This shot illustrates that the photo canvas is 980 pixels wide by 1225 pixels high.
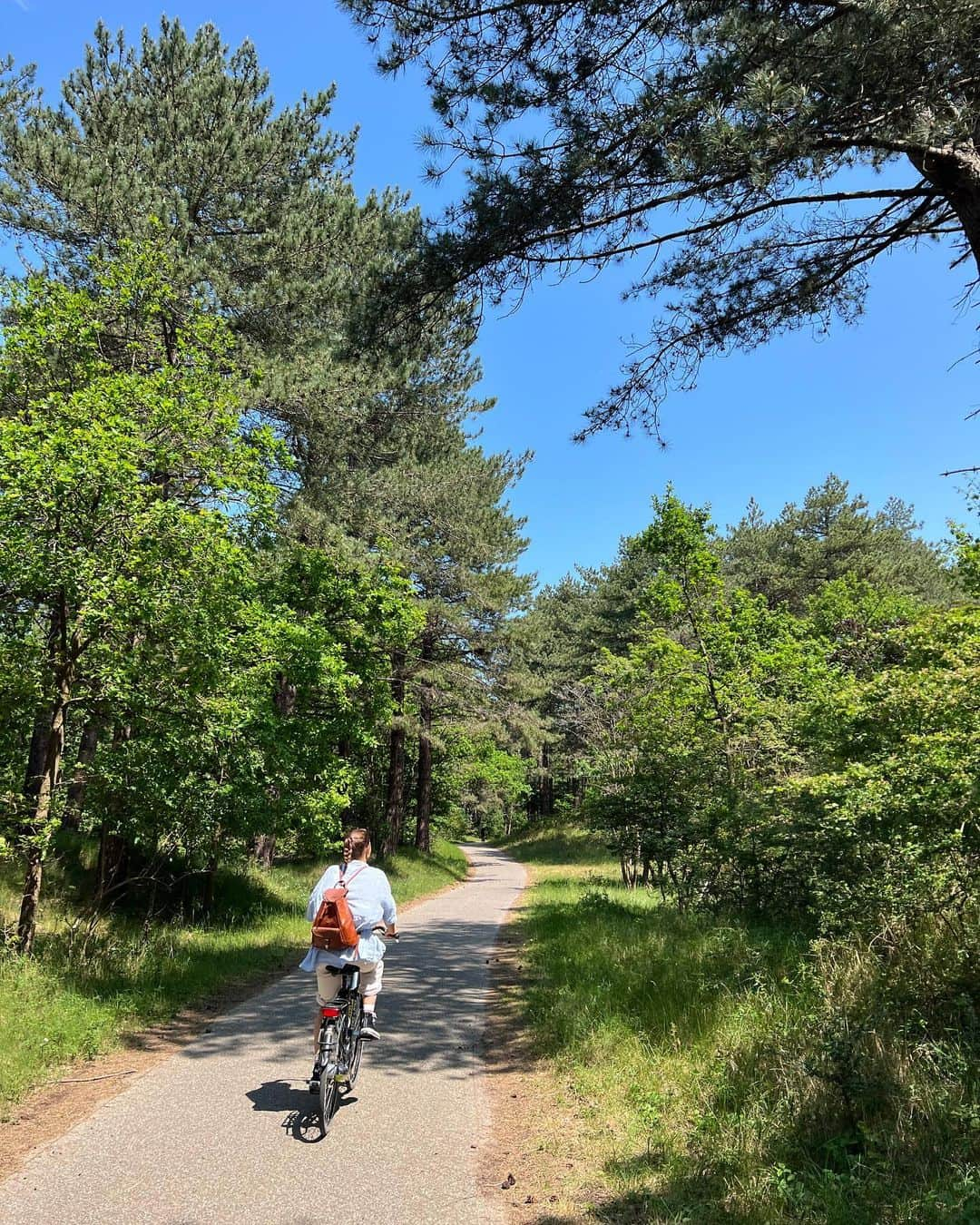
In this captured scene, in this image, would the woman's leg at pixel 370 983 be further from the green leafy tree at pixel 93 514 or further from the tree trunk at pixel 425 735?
the tree trunk at pixel 425 735

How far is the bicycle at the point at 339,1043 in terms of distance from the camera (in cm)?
436

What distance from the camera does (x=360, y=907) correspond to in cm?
500

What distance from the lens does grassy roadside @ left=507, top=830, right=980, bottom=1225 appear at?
10.6 ft

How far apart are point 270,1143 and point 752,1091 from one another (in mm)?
2850

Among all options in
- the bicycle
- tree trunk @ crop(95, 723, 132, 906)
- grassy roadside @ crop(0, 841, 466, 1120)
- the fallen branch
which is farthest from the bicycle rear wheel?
tree trunk @ crop(95, 723, 132, 906)

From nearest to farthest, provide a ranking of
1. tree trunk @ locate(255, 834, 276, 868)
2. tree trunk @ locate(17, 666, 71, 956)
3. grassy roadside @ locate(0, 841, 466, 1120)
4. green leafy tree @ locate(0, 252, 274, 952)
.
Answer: grassy roadside @ locate(0, 841, 466, 1120) → green leafy tree @ locate(0, 252, 274, 952) → tree trunk @ locate(17, 666, 71, 956) → tree trunk @ locate(255, 834, 276, 868)

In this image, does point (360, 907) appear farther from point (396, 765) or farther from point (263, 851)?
point (396, 765)

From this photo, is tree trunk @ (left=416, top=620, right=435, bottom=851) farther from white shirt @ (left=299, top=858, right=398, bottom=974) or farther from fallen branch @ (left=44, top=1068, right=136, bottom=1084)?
white shirt @ (left=299, top=858, right=398, bottom=974)

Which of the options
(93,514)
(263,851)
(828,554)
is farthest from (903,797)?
(828,554)

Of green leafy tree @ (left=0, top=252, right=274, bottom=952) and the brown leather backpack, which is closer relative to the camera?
the brown leather backpack

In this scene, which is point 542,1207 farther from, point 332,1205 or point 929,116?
point 929,116

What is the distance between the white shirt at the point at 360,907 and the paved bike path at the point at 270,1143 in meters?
0.92

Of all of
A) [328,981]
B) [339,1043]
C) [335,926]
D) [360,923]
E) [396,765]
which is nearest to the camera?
[339,1043]

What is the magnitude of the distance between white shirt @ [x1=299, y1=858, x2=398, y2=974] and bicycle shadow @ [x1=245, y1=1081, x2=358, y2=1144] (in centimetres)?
83
